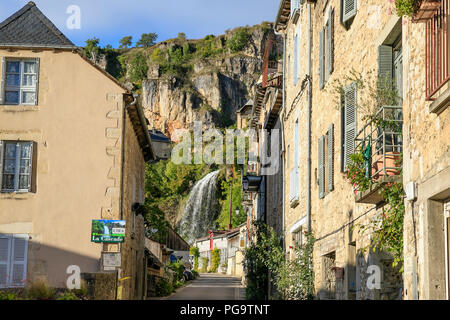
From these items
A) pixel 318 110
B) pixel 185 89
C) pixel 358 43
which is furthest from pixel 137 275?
pixel 185 89

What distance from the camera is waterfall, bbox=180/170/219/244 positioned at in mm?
73188

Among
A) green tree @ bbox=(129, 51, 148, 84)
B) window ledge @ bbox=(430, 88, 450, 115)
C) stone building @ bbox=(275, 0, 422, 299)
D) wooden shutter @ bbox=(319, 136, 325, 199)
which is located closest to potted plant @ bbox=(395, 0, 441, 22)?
stone building @ bbox=(275, 0, 422, 299)

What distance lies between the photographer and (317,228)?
45.1 feet

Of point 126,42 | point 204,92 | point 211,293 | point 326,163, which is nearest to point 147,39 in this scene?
point 126,42

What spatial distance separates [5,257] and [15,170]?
1993mm

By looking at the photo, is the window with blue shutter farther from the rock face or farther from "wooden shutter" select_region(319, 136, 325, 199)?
the rock face

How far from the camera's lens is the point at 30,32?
16.1 meters

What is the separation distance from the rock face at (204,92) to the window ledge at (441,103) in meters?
92.4

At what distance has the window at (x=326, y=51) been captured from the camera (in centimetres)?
Result: 1262

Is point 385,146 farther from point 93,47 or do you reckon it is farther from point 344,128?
point 93,47

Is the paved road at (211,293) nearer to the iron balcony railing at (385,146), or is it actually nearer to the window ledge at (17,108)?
the window ledge at (17,108)

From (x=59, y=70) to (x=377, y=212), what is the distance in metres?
9.45

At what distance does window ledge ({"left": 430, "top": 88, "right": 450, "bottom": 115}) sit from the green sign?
9882 mm

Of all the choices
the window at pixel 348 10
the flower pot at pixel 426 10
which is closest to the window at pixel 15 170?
the window at pixel 348 10
